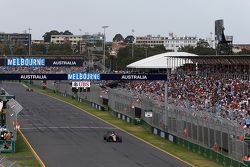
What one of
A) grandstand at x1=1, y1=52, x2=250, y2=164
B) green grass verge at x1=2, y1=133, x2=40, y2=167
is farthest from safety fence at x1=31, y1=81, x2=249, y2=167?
green grass verge at x1=2, y1=133, x2=40, y2=167

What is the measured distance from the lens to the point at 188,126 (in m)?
Answer: 43.2

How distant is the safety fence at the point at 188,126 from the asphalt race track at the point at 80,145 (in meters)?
2.43

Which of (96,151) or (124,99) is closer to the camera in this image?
(96,151)

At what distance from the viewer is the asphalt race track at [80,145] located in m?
37.5

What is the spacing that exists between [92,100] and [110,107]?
445 inches

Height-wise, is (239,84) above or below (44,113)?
above

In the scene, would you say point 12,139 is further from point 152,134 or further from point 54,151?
point 152,134

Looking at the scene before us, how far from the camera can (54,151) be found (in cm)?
4250

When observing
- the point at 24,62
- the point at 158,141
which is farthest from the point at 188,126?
the point at 24,62

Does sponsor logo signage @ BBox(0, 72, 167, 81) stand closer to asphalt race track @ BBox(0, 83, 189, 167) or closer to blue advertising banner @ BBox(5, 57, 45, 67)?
asphalt race track @ BBox(0, 83, 189, 167)

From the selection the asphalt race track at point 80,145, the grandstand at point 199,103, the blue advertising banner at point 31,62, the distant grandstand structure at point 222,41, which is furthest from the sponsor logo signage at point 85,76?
the distant grandstand structure at point 222,41

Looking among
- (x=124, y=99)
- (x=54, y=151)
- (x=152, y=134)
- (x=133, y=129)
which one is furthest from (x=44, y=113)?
(x=54, y=151)

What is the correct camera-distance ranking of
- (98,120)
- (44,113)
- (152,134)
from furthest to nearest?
(44,113) < (98,120) < (152,134)

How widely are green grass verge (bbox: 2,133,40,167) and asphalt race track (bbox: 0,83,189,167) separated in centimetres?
71
